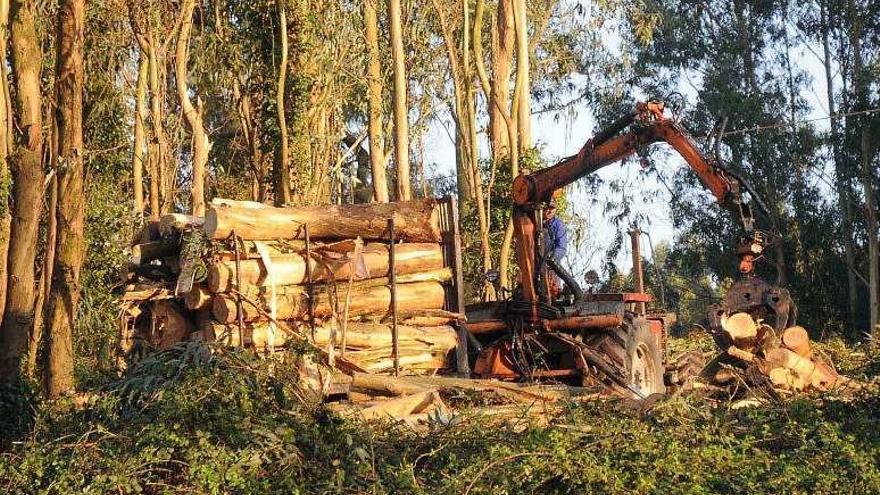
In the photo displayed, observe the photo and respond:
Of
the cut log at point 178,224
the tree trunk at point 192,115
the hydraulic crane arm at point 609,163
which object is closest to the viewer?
the cut log at point 178,224

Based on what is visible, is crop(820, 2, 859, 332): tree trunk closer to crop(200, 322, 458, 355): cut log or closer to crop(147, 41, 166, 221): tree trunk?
crop(147, 41, 166, 221): tree trunk

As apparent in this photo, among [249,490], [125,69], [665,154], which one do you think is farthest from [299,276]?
[665,154]

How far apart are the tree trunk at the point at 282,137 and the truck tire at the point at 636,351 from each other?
478 inches

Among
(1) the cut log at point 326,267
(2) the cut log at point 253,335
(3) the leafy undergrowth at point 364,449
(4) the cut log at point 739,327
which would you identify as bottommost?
(3) the leafy undergrowth at point 364,449

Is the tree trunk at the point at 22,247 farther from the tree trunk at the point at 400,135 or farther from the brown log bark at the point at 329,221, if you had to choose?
the tree trunk at the point at 400,135

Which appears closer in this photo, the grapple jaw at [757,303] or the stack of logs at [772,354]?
the stack of logs at [772,354]

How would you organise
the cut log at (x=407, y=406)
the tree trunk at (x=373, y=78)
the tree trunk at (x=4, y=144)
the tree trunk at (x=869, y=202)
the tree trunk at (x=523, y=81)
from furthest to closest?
the tree trunk at (x=869, y=202) → the tree trunk at (x=373, y=78) → the tree trunk at (x=523, y=81) → the tree trunk at (x=4, y=144) → the cut log at (x=407, y=406)

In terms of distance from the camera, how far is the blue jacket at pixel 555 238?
593 inches

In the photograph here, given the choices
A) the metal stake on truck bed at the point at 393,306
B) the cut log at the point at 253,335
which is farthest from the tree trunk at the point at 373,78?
the cut log at the point at 253,335

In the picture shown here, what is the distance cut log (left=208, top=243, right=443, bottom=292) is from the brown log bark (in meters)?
0.18

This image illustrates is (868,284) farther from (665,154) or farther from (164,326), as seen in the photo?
(164,326)

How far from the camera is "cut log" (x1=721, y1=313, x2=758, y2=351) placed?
47.7ft

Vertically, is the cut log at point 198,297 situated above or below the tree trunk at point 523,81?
below

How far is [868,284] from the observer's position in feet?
112
